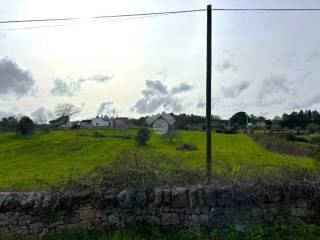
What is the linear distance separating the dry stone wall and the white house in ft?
182

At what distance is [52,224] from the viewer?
6734 millimetres

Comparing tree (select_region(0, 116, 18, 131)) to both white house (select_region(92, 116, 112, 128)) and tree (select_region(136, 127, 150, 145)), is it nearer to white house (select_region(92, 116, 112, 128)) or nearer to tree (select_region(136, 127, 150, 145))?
white house (select_region(92, 116, 112, 128))

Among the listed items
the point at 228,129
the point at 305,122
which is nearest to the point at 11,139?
the point at 228,129

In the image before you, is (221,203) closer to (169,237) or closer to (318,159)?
(169,237)

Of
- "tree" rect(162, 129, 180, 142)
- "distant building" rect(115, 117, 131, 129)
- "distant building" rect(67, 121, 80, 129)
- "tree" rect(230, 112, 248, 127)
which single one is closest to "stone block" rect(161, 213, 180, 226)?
"tree" rect(162, 129, 180, 142)

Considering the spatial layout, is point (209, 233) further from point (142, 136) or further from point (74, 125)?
point (74, 125)

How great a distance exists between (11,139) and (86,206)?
53.4 m

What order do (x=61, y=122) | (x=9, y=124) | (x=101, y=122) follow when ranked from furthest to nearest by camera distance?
(x=61, y=122) < (x=101, y=122) < (x=9, y=124)

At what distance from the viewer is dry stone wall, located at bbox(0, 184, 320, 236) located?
22.1 feet

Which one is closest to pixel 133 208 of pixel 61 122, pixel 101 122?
pixel 101 122

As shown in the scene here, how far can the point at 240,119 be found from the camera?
70375mm

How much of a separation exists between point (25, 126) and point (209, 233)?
57315 millimetres

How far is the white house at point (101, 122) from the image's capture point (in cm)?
6335

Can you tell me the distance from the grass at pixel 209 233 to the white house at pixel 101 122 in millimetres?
55731
